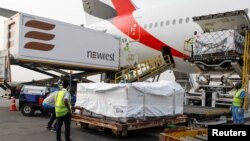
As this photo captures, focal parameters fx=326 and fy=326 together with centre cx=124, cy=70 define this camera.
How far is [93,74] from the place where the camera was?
53.5 feet

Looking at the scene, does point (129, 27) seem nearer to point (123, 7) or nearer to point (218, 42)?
point (123, 7)

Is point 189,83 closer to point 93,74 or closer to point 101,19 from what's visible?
point 93,74

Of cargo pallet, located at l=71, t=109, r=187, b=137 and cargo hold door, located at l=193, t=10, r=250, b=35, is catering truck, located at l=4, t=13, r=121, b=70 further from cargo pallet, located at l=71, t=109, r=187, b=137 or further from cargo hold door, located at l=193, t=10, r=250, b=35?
cargo hold door, located at l=193, t=10, r=250, b=35

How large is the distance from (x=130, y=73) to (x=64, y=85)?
8.25m

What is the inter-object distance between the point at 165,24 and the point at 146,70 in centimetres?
240

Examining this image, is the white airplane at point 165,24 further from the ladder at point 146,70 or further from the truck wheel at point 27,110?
the truck wheel at point 27,110

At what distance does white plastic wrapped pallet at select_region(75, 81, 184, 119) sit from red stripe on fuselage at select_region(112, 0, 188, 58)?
5682 millimetres

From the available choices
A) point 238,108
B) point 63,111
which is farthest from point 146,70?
point 63,111

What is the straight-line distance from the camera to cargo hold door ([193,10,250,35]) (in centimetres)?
1160

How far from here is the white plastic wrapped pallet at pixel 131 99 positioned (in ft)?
27.6

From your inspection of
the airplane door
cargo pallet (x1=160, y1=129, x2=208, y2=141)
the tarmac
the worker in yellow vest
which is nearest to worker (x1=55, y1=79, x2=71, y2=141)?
the tarmac

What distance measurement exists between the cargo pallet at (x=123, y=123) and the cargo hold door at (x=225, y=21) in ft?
14.1

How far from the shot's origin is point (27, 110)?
1246 cm

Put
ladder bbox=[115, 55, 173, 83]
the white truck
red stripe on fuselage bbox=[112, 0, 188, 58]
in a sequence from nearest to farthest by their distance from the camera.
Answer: the white truck → ladder bbox=[115, 55, 173, 83] → red stripe on fuselage bbox=[112, 0, 188, 58]
